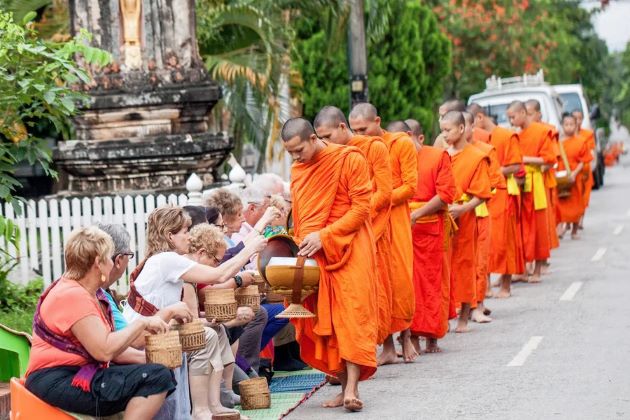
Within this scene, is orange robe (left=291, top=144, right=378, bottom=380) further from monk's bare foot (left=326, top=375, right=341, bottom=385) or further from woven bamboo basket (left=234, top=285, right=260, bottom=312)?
monk's bare foot (left=326, top=375, right=341, bottom=385)

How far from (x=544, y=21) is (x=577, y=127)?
17.6 metres

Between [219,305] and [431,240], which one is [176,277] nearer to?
[219,305]

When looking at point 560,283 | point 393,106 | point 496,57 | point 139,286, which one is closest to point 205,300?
point 139,286

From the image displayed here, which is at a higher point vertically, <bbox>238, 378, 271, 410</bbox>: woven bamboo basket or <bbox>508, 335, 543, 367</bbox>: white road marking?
<bbox>238, 378, 271, 410</bbox>: woven bamboo basket

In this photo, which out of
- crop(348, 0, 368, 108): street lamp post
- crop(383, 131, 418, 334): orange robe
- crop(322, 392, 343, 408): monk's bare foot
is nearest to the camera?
crop(322, 392, 343, 408): monk's bare foot

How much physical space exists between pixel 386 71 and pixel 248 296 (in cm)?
1918

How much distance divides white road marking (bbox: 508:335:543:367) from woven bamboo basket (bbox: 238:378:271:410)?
2.13m

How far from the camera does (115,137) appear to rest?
1595 centimetres

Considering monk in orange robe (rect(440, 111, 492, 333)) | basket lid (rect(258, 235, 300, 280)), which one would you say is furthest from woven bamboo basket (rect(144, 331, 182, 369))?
monk in orange robe (rect(440, 111, 492, 333))

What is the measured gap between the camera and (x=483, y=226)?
15156 millimetres

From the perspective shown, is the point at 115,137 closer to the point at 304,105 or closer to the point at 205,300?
the point at 205,300

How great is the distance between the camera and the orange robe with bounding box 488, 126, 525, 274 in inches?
644

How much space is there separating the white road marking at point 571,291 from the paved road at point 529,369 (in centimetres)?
2

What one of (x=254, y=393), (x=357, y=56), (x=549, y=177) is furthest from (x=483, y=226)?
(x=357, y=56)
